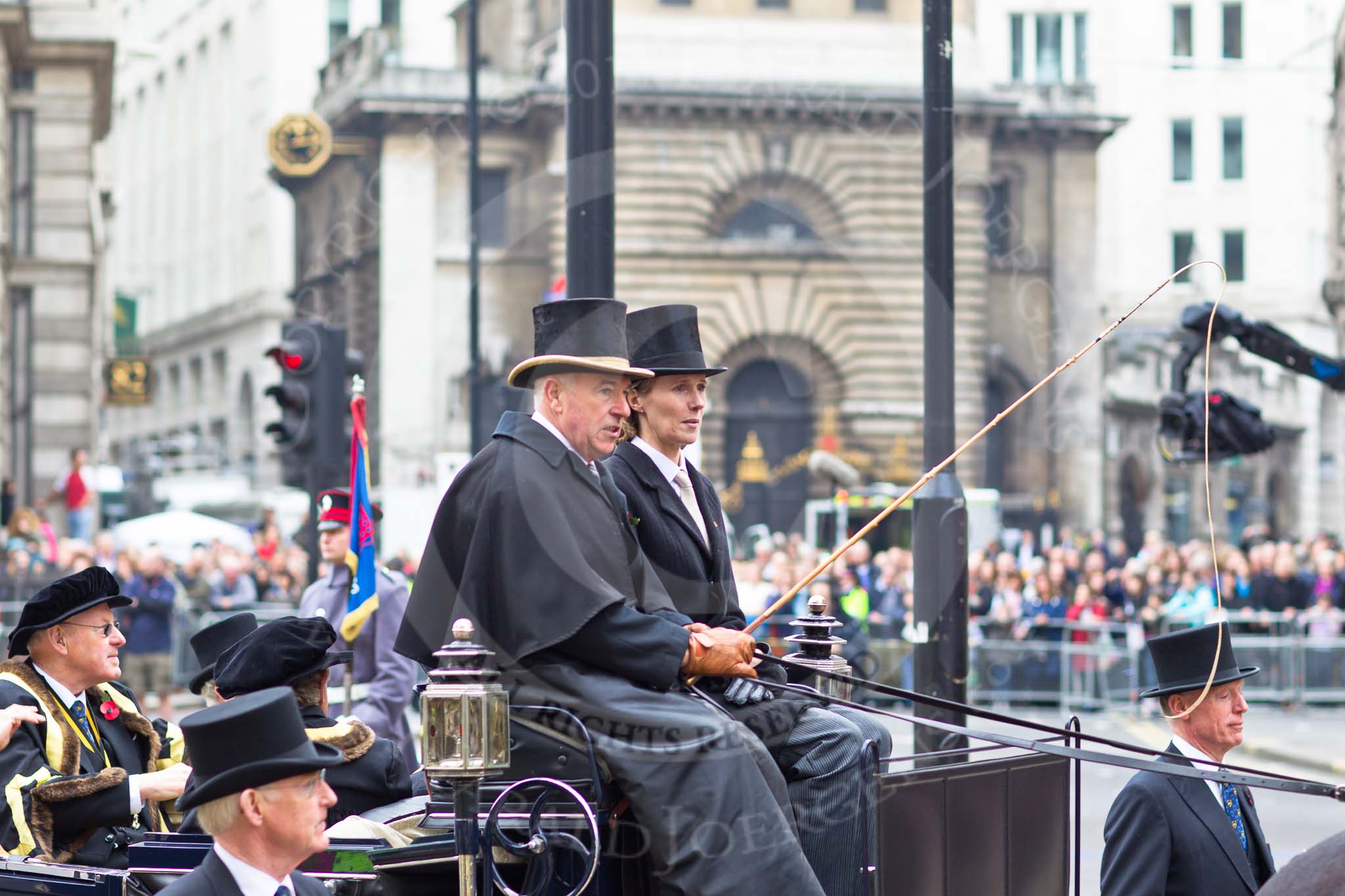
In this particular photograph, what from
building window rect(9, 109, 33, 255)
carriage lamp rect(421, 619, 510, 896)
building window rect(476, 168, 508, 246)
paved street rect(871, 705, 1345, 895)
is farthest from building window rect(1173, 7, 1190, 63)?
carriage lamp rect(421, 619, 510, 896)

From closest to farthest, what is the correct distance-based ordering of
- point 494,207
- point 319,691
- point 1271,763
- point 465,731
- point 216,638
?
1. point 465,731
2. point 319,691
3. point 216,638
4. point 1271,763
5. point 494,207

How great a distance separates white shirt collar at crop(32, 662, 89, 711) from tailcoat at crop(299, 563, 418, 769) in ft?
9.95

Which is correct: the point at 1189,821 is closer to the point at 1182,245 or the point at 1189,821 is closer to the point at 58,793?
the point at 58,793

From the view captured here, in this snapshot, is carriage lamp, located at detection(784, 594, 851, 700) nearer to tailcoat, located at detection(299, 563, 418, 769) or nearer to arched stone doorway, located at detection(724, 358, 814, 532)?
tailcoat, located at detection(299, 563, 418, 769)

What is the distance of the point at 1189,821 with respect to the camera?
5.39 m

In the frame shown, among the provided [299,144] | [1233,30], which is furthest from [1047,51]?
[299,144]

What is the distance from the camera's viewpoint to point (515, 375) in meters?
5.70

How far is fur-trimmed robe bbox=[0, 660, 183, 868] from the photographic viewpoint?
5816mm

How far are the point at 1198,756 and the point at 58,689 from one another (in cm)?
357

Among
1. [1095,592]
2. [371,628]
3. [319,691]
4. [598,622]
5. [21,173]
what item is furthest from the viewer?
[21,173]

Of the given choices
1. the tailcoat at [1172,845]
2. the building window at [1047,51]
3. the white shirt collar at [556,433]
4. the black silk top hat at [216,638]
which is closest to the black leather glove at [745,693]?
the white shirt collar at [556,433]

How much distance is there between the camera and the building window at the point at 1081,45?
58156mm

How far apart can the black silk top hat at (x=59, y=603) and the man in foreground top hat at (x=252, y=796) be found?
222cm

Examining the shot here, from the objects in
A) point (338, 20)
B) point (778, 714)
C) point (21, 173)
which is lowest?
point (778, 714)
